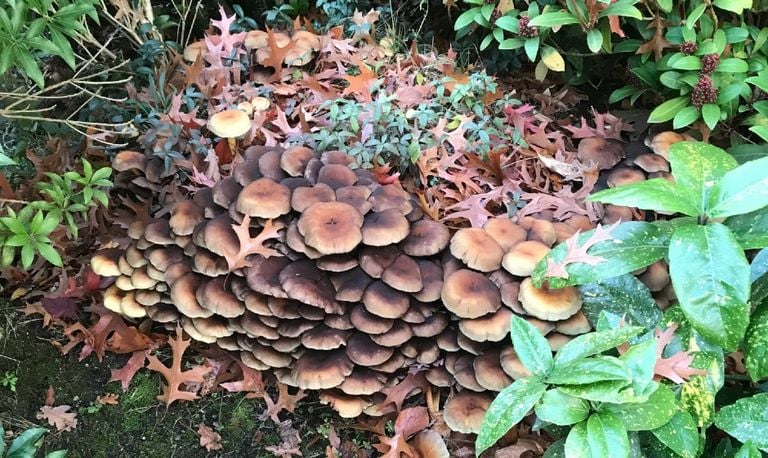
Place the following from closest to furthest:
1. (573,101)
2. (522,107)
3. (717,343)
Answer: (717,343), (522,107), (573,101)

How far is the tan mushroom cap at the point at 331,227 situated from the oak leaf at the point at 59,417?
1312mm

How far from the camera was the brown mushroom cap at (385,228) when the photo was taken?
251cm

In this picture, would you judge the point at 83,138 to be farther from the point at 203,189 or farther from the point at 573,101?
the point at 573,101

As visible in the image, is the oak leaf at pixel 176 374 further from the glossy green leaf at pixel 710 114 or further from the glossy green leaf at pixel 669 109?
the glossy green leaf at pixel 710 114

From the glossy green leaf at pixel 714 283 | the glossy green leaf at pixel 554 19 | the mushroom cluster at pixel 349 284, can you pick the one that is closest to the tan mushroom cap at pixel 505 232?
the mushroom cluster at pixel 349 284

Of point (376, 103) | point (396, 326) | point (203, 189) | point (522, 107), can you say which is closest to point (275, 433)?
point (396, 326)

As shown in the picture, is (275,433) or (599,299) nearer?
(599,299)

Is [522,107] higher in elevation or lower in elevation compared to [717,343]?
lower

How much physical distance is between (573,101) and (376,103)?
51.4 inches

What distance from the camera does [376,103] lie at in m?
3.18

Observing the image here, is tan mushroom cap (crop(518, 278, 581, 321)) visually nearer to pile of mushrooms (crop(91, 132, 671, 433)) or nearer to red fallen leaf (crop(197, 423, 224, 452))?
pile of mushrooms (crop(91, 132, 671, 433))

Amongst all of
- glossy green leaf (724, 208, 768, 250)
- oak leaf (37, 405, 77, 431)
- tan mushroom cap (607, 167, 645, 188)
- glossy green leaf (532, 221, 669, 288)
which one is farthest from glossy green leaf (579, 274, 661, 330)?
oak leaf (37, 405, 77, 431)

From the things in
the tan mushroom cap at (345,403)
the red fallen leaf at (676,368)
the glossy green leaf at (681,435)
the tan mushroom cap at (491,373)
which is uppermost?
the red fallen leaf at (676,368)

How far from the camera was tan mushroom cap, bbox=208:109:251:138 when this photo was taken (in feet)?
9.64
